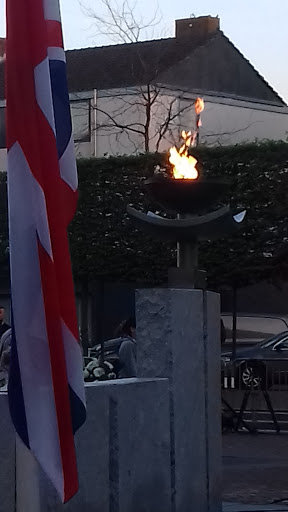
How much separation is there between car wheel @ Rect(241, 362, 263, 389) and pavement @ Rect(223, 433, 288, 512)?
1.03m

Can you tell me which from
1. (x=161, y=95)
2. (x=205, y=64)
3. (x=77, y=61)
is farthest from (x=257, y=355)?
(x=77, y=61)

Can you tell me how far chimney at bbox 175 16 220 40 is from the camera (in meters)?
41.9

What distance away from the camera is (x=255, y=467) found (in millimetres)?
13211

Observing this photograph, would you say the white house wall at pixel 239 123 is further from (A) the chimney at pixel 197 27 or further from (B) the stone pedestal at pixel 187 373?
(B) the stone pedestal at pixel 187 373

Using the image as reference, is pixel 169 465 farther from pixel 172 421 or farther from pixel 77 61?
pixel 77 61

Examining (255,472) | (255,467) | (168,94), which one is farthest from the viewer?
(168,94)

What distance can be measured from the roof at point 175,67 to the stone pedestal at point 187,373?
28562 millimetres

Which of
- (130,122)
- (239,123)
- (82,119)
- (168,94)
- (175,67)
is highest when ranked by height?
(175,67)

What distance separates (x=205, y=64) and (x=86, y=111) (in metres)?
6.12

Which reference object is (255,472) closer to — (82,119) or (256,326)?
(256,326)

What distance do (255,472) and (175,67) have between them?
88.6ft

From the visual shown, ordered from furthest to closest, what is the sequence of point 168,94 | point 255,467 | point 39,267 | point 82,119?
point 82,119 → point 168,94 → point 255,467 → point 39,267

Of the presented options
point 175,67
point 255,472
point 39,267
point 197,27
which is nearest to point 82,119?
point 175,67

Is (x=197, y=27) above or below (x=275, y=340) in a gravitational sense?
above
